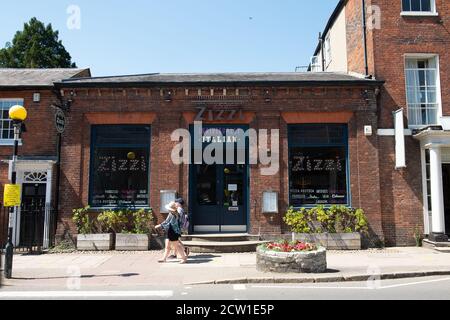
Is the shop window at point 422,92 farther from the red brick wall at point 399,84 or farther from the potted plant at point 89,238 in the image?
the potted plant at point 89,238

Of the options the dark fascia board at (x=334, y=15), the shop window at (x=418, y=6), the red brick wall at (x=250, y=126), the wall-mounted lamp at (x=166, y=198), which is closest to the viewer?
the wall-mounted lamp at (x=166, y=198)

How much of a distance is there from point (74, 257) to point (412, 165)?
1146cm

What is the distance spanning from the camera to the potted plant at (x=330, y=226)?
12.6 meters

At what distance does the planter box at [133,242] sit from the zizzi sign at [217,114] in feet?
14.4

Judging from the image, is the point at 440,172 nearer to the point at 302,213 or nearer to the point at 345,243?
the point at 345,243

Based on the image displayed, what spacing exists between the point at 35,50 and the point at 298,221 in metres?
30.4

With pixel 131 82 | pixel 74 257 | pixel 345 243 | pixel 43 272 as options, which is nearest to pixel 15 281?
pixel 43 272

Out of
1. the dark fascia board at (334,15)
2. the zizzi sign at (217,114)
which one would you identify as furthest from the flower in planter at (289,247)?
the dark fascia board at (334,15)

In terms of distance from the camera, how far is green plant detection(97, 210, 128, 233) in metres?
12.8

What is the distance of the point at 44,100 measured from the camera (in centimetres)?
1382

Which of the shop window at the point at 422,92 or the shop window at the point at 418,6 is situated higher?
the shop window at the point at 418,6

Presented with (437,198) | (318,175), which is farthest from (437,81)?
(318,175)

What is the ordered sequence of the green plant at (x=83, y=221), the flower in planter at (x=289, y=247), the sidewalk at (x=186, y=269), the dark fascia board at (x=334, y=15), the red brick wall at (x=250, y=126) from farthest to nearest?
the dark fascia board at (x=334, y=15) < the red brick wall at (x=250, y=126) < the green plant at (x=83, y=221) < the flower in planter at (x=289, y=247) < the sidewalk at (x=186, y=269)

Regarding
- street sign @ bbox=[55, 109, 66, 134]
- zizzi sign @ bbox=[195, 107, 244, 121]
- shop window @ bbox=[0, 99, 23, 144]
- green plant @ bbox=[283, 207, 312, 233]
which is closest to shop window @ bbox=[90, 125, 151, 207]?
street sign @ bbox=[55, 109, 66, 134]
